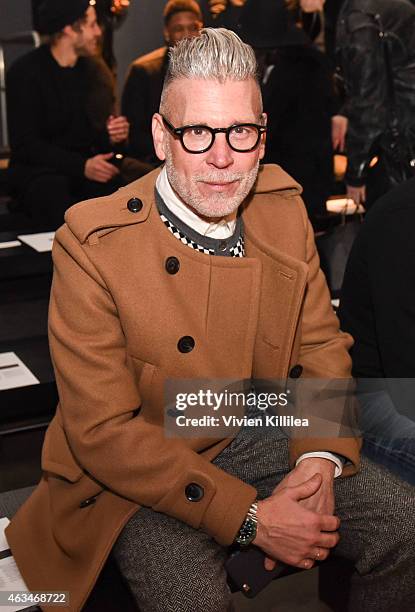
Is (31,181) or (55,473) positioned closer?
(55,473)

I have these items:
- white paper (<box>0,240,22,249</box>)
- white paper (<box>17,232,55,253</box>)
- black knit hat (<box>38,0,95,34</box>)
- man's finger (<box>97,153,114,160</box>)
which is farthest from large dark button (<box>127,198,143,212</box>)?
black knit hat (<box>38,0,95,34</box>)

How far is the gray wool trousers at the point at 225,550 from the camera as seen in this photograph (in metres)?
1.64

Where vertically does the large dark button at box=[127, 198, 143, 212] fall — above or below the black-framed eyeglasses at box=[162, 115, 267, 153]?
below

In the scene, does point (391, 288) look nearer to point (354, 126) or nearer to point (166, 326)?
point (166, 326)

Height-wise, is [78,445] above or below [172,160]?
below

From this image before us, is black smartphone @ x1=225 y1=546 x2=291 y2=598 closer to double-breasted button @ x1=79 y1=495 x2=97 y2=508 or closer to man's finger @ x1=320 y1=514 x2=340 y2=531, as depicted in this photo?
man's finger @ x1=320 y1=514 x2=340 y2=531

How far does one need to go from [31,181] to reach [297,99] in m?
1.28

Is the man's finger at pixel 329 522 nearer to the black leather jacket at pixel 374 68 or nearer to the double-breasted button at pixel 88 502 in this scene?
the double-breasted button at pixel 88 502

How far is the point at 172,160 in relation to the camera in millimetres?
1742

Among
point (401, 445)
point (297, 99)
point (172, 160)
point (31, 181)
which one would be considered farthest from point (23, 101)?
point (401, 445)

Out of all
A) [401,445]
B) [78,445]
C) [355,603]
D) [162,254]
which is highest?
[162,254]

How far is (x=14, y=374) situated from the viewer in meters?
2.83

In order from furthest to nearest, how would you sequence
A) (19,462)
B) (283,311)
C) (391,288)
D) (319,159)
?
1. (319,159)
2. (19,462)
3. (391,288)
4. (283,311)

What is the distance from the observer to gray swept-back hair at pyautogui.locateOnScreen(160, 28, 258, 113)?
166 centimetres
